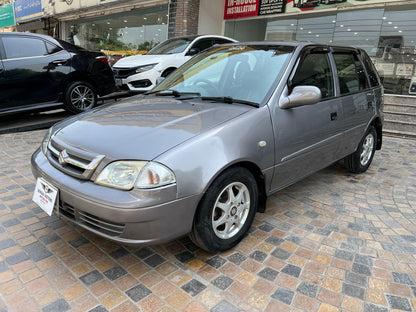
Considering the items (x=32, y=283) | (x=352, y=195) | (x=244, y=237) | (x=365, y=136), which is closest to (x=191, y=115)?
(x=244, y=237)

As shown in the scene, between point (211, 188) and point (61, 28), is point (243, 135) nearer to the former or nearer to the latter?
point (211, 188)

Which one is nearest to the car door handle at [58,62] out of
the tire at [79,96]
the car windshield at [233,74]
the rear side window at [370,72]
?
the tire at [79,96]

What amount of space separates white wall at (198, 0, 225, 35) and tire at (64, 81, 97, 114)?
243 inches

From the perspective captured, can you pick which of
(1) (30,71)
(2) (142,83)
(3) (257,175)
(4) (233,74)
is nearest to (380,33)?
(2) (142,83)

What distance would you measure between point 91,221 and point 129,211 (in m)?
0.37

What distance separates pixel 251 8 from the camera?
10.7 metres

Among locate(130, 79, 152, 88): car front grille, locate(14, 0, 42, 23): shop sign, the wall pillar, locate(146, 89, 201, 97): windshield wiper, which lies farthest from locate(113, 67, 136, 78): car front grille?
locate(14, 0, 42, 23): shop sign

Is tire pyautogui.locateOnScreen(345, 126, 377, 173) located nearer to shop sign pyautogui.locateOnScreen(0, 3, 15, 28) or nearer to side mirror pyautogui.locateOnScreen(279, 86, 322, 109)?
side mirror pyautogui.locateOnScreen(279, 86, 322, 109)

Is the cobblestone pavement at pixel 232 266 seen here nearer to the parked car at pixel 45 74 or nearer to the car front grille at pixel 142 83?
the parked car at pixel 45 74

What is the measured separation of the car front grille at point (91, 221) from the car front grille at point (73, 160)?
235 mm

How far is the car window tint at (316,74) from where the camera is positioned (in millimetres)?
2902

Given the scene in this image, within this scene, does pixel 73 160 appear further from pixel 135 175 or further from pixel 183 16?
pixel 183 16

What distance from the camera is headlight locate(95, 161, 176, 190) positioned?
A: 1850 mm

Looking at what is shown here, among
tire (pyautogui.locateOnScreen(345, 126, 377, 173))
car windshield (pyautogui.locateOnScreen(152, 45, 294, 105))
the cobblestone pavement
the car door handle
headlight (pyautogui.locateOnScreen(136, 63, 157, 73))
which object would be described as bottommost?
the cobblestone pavement
